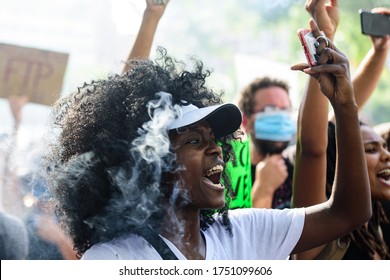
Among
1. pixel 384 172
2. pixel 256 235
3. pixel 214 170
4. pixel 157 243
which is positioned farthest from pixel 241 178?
pixel 157 243

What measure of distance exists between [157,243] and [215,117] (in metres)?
0.42

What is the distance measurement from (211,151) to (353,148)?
0.45m

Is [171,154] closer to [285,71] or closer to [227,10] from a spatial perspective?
[285,71]

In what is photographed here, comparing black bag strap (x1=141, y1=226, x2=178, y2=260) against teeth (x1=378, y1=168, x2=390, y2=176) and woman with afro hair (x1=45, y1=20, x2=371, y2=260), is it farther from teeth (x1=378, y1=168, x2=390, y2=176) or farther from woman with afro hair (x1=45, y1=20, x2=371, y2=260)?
teeth (x1=378, y1=168, x2=390, y2=176)

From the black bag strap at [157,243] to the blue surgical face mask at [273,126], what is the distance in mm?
2165

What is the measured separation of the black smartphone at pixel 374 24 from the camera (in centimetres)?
299

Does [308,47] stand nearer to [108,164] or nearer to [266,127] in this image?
[108,164]

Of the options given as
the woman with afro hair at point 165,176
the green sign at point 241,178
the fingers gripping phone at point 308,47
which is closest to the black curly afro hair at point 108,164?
the woman with afro hair at point 165,176

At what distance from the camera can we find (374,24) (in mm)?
3045

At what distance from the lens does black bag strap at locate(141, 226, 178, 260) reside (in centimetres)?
190

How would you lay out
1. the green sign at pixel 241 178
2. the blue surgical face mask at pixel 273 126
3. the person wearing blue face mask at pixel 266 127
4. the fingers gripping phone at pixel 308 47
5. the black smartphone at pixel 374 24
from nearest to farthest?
the fingers gripping phone at pixel 308 47
the green sign at pixel 241 178
the black smartphone at pixel 374 24
the person wearing blue face mask at pixel 266 127
the blue surgical face mask at pixel 273 126

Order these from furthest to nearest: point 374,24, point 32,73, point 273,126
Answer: point 273,126, point 32,73, point 374,24

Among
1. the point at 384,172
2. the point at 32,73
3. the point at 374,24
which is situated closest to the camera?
the point at 384,172

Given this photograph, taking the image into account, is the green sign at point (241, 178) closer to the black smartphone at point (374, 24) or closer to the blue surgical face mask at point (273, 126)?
the black smartphone at point (374, 24)
